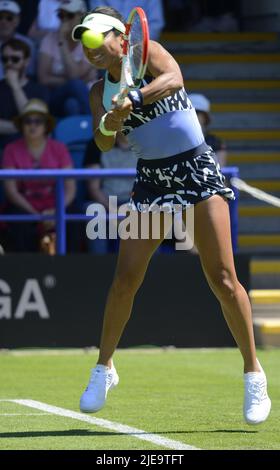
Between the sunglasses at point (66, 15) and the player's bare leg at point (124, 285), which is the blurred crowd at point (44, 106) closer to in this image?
the sunglasses at point (66, 15)

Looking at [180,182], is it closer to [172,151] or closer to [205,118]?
[172,151]

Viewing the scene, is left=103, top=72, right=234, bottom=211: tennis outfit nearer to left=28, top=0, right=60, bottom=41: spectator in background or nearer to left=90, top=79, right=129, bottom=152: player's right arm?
left=90, top=79, right=129, bottom=152: player's right arm

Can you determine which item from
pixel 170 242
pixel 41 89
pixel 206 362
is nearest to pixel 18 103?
pixel 41 89

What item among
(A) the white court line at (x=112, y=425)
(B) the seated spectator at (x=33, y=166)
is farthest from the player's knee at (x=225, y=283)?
(B) the seated spectator at (x=33, y=166)

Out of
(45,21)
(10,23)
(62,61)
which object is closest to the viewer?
(62,61)

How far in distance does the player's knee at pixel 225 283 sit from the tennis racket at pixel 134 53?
1.07 meters

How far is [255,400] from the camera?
6770 mm

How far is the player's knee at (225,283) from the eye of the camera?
684cm

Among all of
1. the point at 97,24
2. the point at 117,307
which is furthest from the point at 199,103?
the point at 97,24

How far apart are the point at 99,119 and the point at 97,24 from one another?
21.4 inches

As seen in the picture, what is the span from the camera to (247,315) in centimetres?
690

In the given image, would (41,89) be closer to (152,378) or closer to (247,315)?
(152,378)

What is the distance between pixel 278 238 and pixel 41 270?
4.32m
